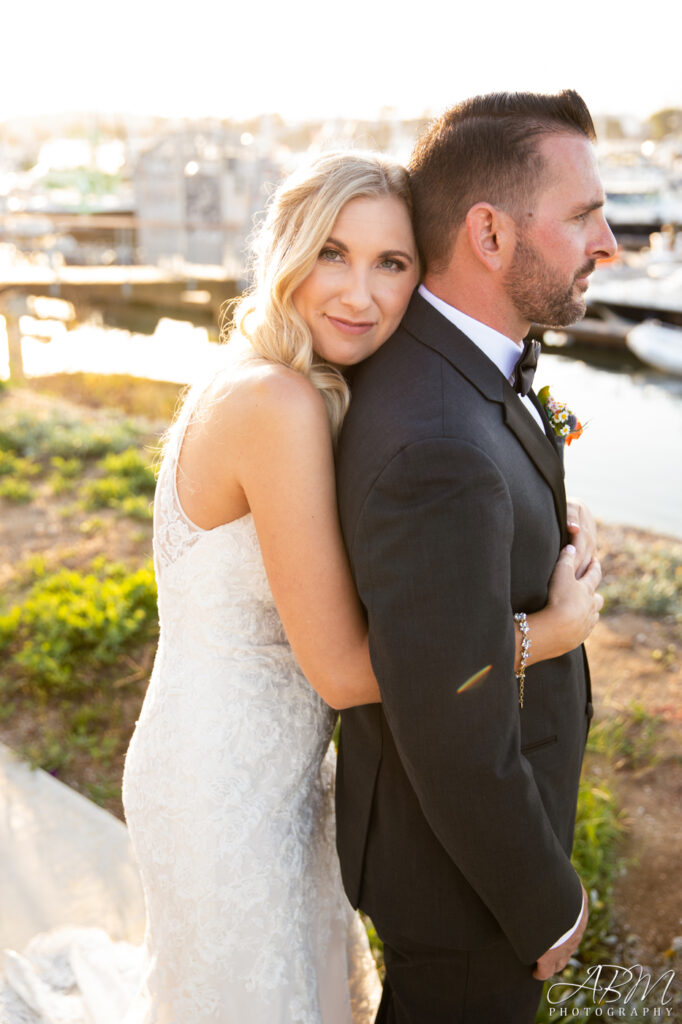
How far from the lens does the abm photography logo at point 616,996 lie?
251 centimetres

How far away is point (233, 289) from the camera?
2514cm

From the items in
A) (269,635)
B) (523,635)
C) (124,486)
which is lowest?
(124,486)

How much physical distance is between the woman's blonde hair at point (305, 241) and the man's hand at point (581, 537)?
64 centimetres

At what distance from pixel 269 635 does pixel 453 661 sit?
662mm

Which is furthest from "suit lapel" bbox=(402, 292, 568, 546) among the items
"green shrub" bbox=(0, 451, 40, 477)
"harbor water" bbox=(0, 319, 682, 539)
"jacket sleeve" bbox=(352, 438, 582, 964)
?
"green shrub" bbox=(0, 451, 40, 477)

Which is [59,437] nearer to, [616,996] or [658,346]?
[616,996]

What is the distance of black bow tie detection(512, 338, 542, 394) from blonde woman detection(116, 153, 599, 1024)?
30cm

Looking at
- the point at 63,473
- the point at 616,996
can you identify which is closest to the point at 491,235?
the point at 616,996

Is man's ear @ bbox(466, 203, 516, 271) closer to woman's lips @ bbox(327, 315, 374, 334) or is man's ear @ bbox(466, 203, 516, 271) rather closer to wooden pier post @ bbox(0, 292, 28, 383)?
woman's lips @ bbox(327, 315, 374, 334)

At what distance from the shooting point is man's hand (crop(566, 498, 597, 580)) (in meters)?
1.95

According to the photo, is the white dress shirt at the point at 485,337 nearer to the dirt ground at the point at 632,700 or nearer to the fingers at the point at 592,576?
the fingers at the point at 592,576

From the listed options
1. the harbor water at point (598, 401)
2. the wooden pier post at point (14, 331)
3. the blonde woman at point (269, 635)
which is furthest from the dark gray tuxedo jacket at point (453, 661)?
the wooden pier post at point (14, 331)

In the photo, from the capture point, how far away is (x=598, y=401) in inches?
664

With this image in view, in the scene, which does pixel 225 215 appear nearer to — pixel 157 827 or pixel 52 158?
pixel 157 827
